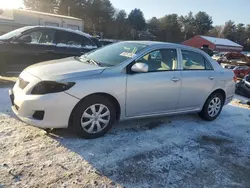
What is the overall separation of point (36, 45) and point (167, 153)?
516 centimetres

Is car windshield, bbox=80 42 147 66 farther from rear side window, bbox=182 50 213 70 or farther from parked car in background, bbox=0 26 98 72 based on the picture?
parked car in background, bbox=0 26 98 72

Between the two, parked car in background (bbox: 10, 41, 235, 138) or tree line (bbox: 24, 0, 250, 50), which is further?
tree line (bbox: 24, 0, 250, 50)

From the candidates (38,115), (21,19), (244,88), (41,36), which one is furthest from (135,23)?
(38,115)

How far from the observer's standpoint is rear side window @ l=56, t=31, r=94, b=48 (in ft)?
25.7

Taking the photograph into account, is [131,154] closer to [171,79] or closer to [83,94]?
[83,94]

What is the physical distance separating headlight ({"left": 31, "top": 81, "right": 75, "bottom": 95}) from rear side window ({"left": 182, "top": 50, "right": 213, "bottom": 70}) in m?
2.37

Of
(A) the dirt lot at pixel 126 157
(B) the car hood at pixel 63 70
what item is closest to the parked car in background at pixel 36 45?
(A) the dirt lot at pixel 126 157

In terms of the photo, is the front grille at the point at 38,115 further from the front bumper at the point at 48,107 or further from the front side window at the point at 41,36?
the front side window at the point at 41,36

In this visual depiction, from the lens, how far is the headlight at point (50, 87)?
3686 millimetres

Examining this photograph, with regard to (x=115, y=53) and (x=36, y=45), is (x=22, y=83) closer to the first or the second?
(x=115, y=53)

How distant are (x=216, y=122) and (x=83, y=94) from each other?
127 inches

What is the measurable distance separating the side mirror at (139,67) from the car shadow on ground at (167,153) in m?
1.09

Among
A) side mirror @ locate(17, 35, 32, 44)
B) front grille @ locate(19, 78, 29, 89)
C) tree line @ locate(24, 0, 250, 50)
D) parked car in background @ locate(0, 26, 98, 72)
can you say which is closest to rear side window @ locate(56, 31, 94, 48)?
parked car in background @ locate(0, 26, 98, 72)

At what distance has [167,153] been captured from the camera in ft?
12.9
